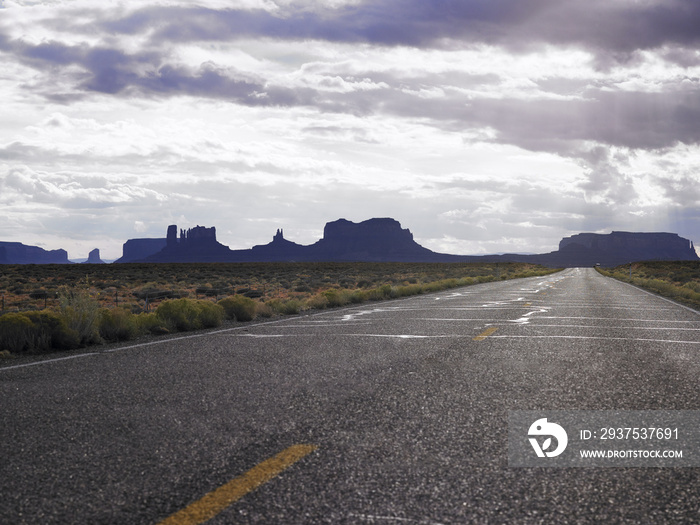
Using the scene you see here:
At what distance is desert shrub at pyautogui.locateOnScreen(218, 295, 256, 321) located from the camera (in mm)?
15383

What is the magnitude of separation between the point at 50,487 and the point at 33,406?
2.22m

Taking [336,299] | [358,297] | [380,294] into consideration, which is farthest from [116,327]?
[380,294]

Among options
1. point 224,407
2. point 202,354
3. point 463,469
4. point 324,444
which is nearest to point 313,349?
point 202,354

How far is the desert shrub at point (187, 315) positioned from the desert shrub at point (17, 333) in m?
3.22

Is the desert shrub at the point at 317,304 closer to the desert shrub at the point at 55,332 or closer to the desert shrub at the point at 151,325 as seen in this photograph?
the desert shrub at the point at 151,325

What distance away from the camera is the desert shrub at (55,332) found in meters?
9.95

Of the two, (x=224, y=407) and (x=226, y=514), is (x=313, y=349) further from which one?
(x=226, y=514)

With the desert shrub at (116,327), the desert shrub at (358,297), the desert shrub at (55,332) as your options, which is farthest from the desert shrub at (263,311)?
the desert shrub at (55,332)

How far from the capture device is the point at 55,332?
9.98 metres

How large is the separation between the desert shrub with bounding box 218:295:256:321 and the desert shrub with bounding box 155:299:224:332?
1.05 meters

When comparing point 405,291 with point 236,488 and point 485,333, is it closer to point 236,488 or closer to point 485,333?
point 485,333

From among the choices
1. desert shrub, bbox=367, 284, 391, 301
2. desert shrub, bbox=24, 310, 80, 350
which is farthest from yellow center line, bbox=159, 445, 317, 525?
desert shrub, bbox=367, 284, 391, 301

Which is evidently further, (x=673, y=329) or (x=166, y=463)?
(x=673, y=329)

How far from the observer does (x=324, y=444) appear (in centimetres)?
414
